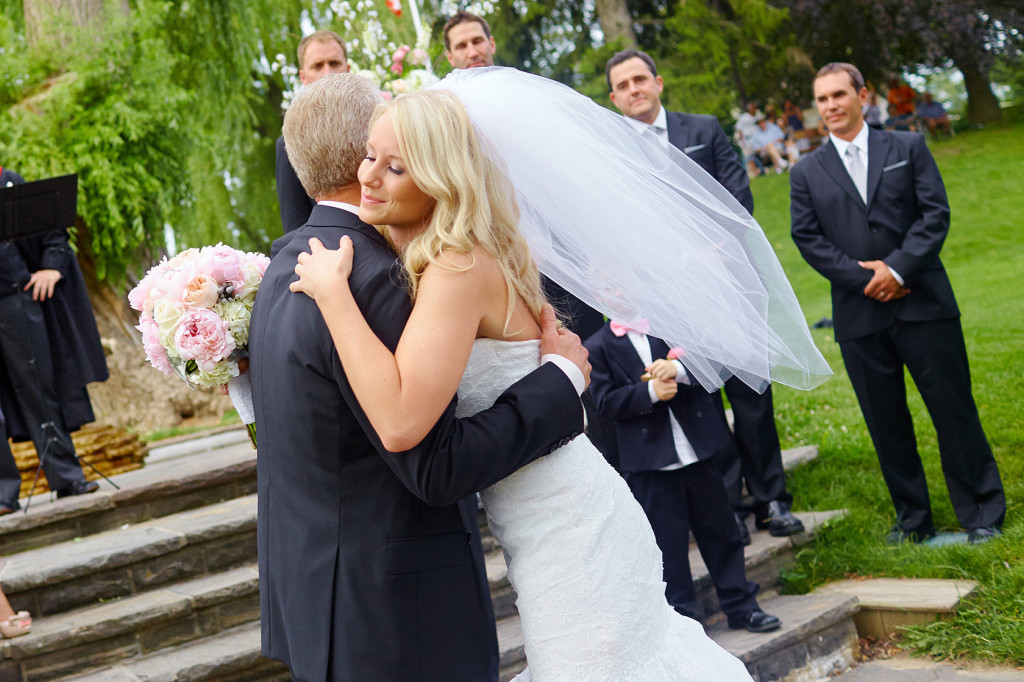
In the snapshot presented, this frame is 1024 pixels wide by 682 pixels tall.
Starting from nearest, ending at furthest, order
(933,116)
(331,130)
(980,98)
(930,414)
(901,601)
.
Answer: (331,130)
(901,601)
(930,414)
(933,116)
(980,98)

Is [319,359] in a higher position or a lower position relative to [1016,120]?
higher

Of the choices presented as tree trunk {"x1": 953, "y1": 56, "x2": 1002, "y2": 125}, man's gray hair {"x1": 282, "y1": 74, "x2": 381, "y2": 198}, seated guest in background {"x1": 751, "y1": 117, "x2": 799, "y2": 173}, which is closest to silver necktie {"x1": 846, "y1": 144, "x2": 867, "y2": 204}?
man's gray hair {"x1": 282, "y1": 74, "x2": 381, "y2": 198}

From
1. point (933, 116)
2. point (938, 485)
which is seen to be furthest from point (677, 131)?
point (933, 116)

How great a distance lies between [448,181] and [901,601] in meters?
3.32

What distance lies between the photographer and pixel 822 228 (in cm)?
510

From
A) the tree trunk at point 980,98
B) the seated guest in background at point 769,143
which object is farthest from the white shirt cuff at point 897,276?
the tree trunk at point 980,98

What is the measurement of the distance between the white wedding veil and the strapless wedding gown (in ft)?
1.13

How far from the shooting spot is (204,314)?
222 centimetres

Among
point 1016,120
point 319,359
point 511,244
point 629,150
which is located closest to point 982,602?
point 629,150

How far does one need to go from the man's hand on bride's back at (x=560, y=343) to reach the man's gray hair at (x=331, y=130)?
0.53 metres

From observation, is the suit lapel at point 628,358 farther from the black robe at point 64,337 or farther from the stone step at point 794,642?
the black robe at point 64,337

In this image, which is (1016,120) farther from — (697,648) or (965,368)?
(697,648)

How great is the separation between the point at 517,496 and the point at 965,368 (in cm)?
345

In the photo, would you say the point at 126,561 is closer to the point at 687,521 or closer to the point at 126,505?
the point at 126,505
